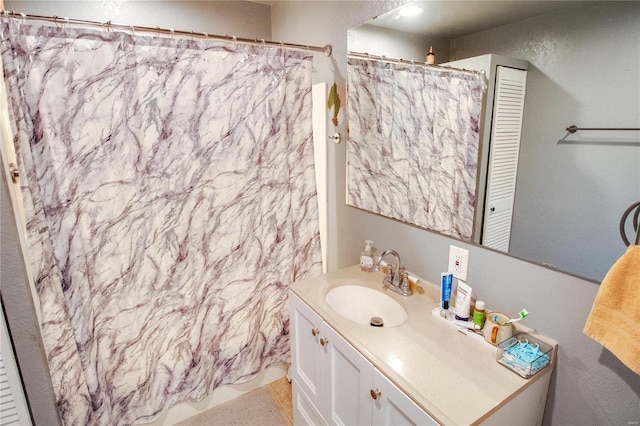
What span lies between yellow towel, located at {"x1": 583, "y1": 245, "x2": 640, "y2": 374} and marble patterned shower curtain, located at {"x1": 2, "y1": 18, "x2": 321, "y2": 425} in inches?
55.1

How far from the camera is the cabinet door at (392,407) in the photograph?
92cm

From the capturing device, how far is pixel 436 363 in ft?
3.44

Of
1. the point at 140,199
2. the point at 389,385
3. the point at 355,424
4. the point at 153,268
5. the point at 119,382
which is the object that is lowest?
the point at 119,382

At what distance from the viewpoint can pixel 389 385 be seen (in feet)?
3.32

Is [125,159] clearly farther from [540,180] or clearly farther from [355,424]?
[540,180]

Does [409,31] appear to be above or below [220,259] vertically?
above

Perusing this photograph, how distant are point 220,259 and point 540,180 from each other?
1488mm

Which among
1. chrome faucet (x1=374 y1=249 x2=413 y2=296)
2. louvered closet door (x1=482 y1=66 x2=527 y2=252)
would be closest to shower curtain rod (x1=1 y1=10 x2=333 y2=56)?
louvered closet door (x1=482 y1=66 x2=527 y2=252)

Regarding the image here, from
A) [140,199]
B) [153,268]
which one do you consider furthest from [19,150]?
[153,268]

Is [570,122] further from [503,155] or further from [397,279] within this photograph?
[397,279]

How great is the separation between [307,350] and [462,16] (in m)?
1.52

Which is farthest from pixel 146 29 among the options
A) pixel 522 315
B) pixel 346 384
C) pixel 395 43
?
pixel 522 315

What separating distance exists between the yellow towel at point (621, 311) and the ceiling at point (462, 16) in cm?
74

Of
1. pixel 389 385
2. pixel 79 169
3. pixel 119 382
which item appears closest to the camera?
pixel 389 385
